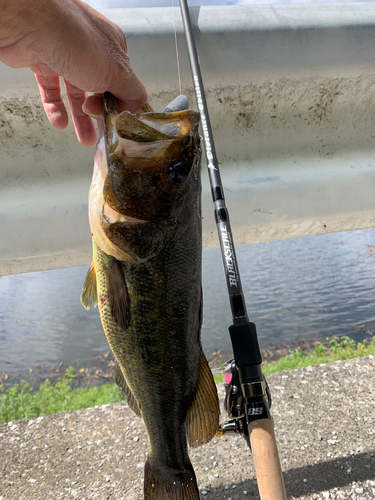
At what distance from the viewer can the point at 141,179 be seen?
1125mm

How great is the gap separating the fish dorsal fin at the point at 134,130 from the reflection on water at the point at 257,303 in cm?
359

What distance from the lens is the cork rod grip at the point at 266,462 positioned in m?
1.12

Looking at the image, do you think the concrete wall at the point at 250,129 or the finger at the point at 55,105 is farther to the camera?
the concrete wall at the point at 250,129

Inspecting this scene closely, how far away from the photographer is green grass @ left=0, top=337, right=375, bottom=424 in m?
2.86

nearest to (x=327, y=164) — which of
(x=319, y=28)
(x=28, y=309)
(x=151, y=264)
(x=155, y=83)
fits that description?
(x=319, y=28)

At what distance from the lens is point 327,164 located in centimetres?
257

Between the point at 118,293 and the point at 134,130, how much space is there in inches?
21.6

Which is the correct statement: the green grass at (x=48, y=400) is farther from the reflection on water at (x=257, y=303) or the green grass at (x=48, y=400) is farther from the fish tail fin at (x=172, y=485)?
the fish tail fin at (x=172, y=485)

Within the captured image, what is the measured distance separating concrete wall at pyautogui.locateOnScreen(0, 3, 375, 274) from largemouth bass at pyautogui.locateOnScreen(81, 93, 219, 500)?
105 centimetres

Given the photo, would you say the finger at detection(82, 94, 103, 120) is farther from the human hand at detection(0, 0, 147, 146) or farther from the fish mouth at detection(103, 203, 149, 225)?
the fish mouth at detection(103, 203, 149, 225)

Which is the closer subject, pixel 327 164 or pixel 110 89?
pixel 110 89

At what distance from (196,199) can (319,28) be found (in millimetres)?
1776

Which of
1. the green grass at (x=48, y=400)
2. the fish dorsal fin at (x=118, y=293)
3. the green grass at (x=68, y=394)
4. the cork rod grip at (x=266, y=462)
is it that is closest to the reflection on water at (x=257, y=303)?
the green grass at (x=68, y=394)

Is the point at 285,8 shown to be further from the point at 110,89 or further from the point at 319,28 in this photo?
the point at 110,89
